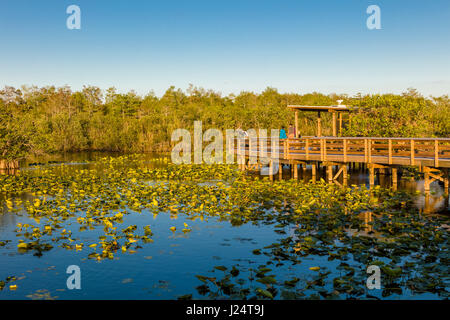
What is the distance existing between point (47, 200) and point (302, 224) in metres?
10.3

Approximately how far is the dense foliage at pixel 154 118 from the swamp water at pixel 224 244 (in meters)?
7.09

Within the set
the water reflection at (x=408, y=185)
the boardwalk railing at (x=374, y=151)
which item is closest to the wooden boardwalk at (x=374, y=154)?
the boardwalk railing at (x=374, y=151)

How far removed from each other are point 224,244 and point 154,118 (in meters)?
41.6

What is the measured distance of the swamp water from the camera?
7.84 meters

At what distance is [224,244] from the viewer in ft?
35.6

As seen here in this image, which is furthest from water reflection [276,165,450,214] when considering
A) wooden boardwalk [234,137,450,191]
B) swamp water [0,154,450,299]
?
wooden boardwalk [234,137,450,191]

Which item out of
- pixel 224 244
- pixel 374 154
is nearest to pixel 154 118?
pixel 374 154

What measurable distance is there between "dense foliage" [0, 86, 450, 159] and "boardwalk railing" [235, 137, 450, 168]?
135 inches

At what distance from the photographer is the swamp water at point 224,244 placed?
309 inches

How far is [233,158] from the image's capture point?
3519 centimetres

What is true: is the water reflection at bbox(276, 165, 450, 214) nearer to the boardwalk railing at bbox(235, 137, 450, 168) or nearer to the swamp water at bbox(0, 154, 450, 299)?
the swamp water at bbox(0, 154, 450, 299)

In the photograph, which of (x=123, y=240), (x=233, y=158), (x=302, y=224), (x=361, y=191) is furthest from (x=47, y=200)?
(x=233, y=158)

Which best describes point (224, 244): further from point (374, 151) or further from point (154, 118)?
point (154, 118)
